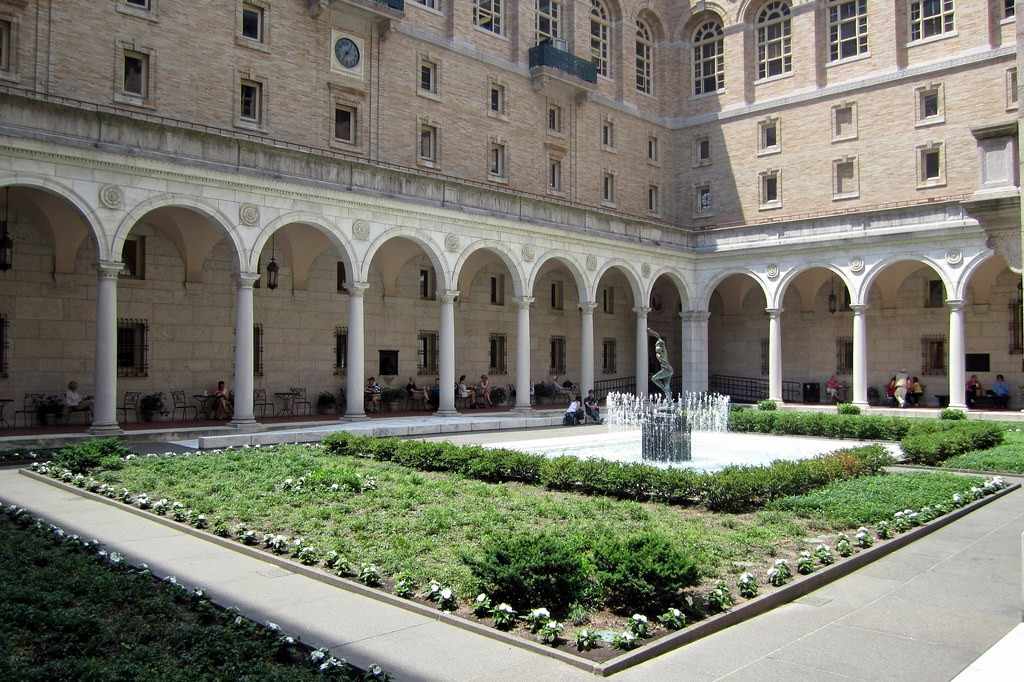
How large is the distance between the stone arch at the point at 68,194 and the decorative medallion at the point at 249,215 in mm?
3641

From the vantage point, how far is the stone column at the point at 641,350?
113 ft

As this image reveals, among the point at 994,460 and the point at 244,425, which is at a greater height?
the point at 244,425

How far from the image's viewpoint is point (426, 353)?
32.3 metres

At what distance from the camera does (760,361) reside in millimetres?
40750

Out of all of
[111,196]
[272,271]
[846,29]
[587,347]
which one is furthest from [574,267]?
[846,29]

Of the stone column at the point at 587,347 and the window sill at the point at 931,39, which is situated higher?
the window sill at the point at 931,39

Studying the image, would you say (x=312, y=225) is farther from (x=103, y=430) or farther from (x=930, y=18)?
(x=930, y=18)

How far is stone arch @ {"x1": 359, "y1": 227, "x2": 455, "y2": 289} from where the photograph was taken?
24.4 m

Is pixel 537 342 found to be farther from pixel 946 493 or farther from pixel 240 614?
pixel 240 614

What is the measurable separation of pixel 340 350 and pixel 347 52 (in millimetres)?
11364

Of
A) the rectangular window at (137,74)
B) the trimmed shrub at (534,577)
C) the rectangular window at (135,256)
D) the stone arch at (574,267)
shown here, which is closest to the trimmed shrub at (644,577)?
the trimmed shrub at (534,577)

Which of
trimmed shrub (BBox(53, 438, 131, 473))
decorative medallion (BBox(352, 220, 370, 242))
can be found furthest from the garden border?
decorative medallion (BBox(352, 220, 370, 242))

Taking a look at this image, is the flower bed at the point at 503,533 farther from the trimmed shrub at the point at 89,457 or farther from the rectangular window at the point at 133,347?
the rectangular window at the point at 133,347

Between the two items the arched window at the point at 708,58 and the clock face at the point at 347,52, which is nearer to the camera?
the clock face at the point at 347,52
